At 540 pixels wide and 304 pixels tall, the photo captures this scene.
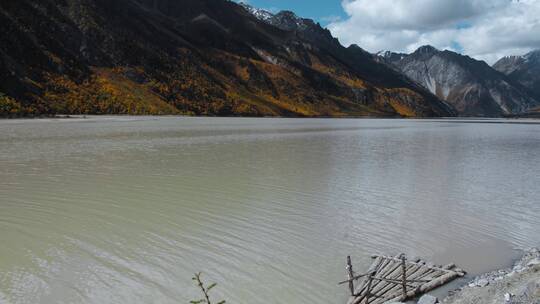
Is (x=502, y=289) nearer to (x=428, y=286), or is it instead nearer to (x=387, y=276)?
(x=428, y=286)

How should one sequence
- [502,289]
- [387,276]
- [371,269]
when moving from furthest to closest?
[371,269] < [387,276] < [502,289]

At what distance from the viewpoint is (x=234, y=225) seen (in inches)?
688

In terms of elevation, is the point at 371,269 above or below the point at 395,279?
below

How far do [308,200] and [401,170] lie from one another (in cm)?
1456

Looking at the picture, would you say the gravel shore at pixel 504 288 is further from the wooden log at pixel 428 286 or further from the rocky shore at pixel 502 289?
the wooden log at pixel 428 286

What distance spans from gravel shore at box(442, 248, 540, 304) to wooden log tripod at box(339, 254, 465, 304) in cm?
68

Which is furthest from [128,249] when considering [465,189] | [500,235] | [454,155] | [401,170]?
[454,155]

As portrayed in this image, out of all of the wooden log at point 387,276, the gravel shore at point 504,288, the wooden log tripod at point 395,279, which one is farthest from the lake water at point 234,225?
the gravel shore at point 504,288

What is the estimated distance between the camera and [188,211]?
19.6 metres

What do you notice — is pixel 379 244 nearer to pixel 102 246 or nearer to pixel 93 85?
pixel 102 246

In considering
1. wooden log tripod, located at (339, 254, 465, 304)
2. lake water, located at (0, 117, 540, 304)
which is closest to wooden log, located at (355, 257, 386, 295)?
wooden log tripod, located at (339, 254, 465, 304)

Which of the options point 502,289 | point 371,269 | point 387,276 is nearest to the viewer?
point 502,289

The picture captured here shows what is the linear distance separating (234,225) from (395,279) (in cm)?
741

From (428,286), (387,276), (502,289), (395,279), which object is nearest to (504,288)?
(502,289)
